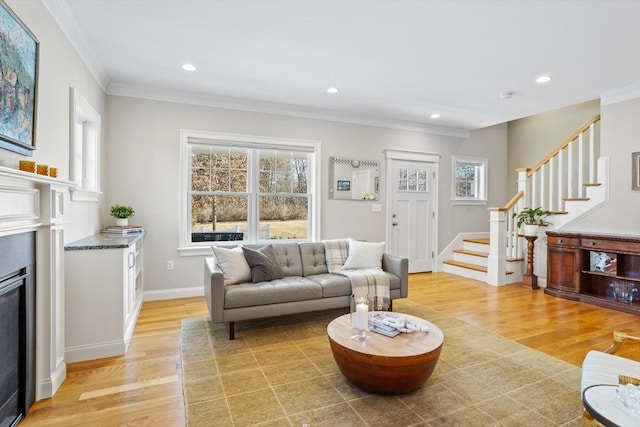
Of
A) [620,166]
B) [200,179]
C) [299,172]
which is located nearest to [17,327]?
[200,179]

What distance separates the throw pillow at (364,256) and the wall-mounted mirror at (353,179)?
4.98ft

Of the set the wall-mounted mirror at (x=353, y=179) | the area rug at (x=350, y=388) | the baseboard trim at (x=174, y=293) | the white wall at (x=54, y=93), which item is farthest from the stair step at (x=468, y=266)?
the white wall at (x=54, y=93)

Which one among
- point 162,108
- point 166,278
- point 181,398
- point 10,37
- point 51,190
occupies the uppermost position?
point 162,108

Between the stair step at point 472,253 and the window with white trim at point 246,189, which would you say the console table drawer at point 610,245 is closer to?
the stair step at point 472,253

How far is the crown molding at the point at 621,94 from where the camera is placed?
3.96 meters

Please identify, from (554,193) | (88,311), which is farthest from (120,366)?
(554,193)

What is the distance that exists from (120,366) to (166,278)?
185cm

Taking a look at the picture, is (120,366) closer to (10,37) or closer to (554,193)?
(10,37)

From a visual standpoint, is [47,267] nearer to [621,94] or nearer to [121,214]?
[121,214]

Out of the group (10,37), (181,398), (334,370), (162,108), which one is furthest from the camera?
(162,108)

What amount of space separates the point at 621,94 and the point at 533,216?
181 centimetres

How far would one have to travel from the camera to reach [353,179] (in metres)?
5.30

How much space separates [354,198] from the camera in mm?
5320

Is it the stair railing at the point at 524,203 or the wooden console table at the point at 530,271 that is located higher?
the stair railing at the point at 524,203
